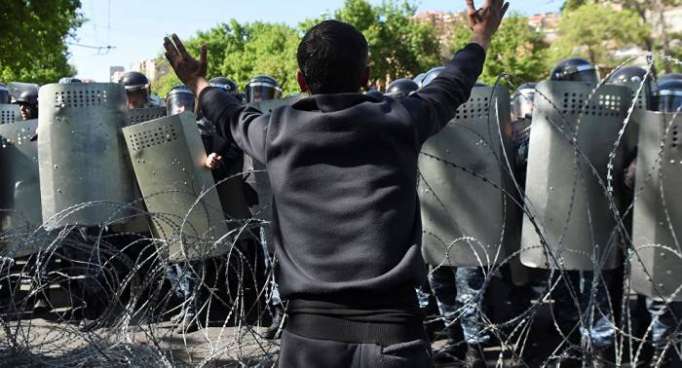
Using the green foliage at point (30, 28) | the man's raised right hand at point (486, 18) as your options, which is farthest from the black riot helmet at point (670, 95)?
the green foliage at point (30, 28)

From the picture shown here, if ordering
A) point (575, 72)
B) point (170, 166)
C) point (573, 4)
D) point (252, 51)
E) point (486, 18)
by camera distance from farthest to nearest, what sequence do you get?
point (252, 51) < point (573, 4) < point (575, 72) < point (170, 166) < point (486, 18)

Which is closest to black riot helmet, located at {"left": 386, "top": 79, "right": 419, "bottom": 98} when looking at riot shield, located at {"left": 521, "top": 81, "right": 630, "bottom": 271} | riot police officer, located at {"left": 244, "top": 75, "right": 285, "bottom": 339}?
riot police officer, located at {"left": 244, "top": 75, "right": 285, "bottom": 339}

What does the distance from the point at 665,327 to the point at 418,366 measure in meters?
2.74

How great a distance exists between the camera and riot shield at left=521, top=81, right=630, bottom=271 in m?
4.14

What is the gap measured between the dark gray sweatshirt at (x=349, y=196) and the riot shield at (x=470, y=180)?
250cm

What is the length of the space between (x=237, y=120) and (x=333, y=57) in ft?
1.34

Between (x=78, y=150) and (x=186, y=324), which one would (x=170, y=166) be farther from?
(x=186, y=324)

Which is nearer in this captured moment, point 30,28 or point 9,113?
point 9,113

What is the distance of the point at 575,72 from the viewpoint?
563 cm

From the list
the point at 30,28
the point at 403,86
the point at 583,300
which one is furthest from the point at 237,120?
the point at 30,28

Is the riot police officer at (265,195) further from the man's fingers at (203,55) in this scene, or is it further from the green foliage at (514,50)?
the green foliage at (514,50)

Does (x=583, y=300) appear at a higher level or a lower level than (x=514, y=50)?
lower

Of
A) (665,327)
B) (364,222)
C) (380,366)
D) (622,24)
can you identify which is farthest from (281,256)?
(622,24)

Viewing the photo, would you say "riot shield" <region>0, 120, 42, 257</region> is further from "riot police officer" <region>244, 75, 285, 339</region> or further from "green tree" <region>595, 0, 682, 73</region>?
"green tree" <region>595, 0, 682, 73</region>
